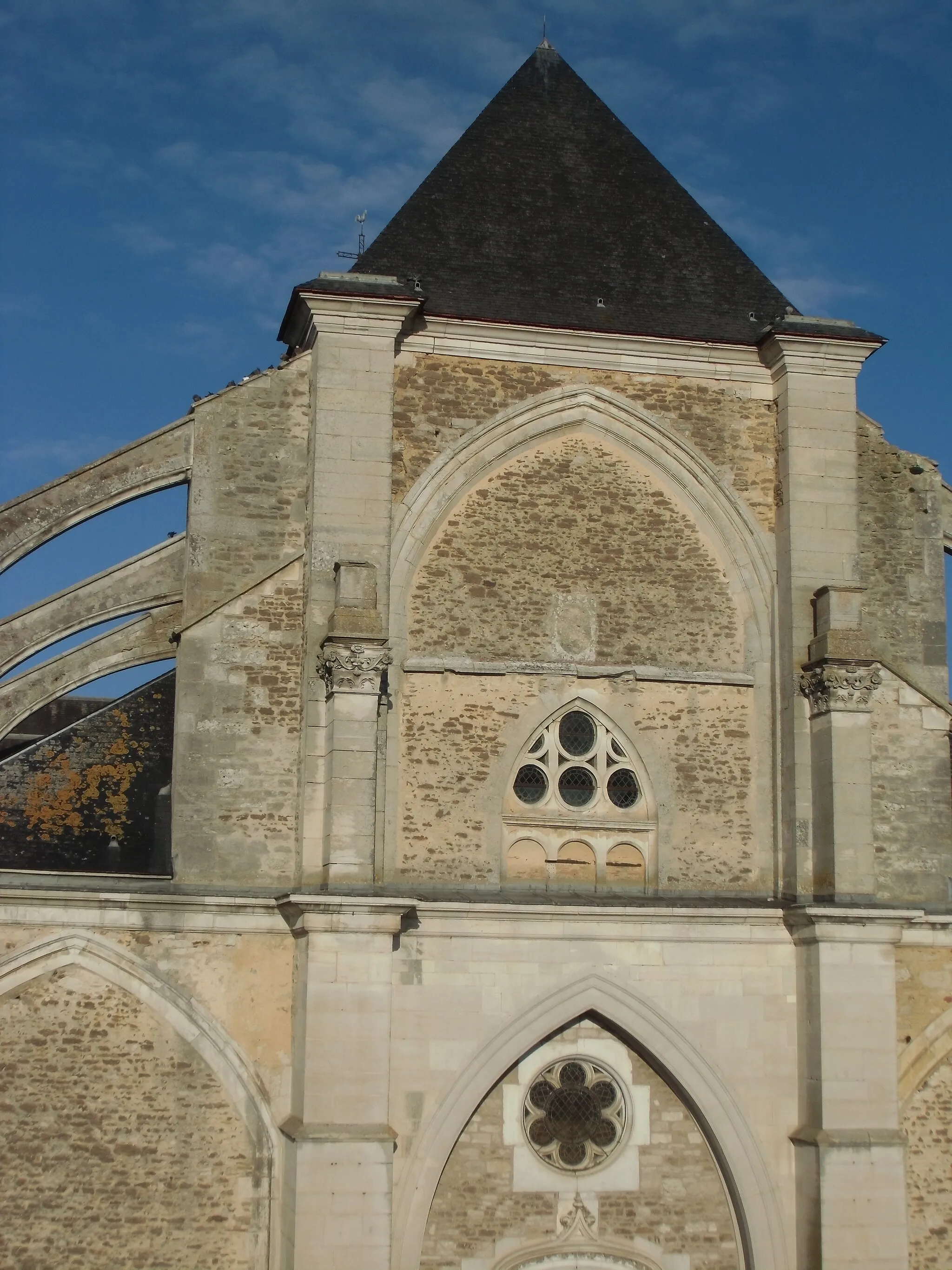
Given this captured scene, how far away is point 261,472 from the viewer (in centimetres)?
1263

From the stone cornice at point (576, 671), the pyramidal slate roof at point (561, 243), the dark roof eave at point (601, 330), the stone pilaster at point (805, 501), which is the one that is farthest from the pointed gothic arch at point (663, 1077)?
the pyramidal slate roof at point (561, 243)

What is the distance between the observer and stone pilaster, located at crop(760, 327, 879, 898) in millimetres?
12672

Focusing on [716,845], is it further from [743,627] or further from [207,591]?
[207,591]

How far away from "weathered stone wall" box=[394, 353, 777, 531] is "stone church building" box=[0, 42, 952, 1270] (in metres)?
0.04

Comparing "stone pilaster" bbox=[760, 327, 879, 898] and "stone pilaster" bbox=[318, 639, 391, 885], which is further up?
"stone pilaster" bbox=[760, 327, 879, 898]

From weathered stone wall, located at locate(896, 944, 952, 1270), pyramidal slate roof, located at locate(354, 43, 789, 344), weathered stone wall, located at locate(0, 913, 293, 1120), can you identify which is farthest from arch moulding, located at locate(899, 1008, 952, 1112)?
pyramidal slate roof, located at locate(354, 43, 789, 344)

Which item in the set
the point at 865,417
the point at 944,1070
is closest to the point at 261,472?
the point at 865,417

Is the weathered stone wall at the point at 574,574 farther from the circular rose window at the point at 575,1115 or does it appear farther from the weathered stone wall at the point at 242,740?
the circular rose window at the point at 575,1115

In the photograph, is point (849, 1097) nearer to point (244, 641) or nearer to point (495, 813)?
point (495, 813)

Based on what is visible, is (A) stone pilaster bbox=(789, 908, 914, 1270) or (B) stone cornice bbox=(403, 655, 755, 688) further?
(B) stone cornice bbox=(403, 655, 755, 688)

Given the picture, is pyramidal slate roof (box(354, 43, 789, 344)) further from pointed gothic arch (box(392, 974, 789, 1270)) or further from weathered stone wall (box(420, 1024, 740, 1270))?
weathered stone wall (box(420, 1024, 740, 1270))

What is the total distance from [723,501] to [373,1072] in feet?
18.0

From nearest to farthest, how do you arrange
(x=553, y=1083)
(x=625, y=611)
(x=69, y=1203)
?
(x=69, y=1203)
(x=553, y=1083)
(x=625, y=611)

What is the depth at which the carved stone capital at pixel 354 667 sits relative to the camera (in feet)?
38.3
